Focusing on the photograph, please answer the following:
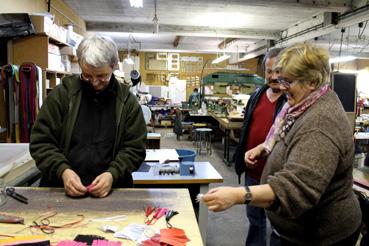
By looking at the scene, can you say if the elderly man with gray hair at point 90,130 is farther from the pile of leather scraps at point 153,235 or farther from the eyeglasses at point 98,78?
the pile of leather scraps at point 153,235

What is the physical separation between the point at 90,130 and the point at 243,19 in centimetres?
658

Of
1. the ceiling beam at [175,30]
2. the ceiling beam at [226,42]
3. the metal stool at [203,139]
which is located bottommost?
the metal stool at [203,139]

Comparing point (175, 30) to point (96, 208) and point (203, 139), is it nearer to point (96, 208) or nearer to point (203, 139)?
point (203, 139)

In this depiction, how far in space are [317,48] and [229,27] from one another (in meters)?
7.41

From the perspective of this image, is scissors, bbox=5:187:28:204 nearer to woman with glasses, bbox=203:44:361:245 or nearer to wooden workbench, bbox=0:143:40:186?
wooden workbench, bbox=0:143:40:186

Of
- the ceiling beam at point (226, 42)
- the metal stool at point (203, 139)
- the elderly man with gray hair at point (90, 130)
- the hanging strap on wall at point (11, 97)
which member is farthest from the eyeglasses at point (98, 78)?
the ceiling beam at point (226, 42)

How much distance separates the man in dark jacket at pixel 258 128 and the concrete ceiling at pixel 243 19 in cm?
350

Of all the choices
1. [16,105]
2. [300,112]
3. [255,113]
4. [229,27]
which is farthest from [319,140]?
[229,27]

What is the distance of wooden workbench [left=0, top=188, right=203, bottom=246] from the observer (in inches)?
42.6

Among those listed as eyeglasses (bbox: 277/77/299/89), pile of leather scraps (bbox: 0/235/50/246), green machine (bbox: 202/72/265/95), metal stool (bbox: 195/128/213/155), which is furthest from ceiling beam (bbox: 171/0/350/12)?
pile of leather scraps (bbox: 0/235/50/246)

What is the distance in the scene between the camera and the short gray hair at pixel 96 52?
1.31m

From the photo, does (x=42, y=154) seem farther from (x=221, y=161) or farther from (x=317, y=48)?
(x=221, y=161)

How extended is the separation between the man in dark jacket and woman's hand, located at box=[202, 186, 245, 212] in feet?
3.47

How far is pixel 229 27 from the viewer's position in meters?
8.17
